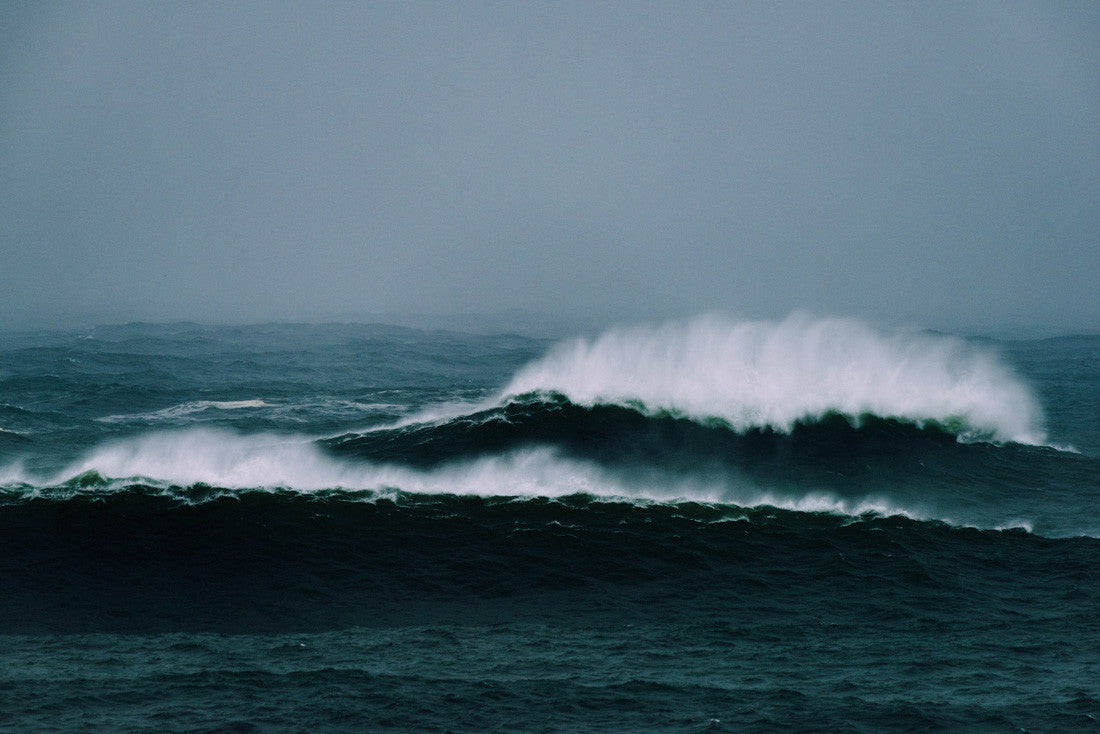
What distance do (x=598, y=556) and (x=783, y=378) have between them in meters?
14.3

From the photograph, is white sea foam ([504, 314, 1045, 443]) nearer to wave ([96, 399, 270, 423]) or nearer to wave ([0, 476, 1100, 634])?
wave ([0, 476, 1100, 634])

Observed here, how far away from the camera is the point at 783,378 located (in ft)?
98.8

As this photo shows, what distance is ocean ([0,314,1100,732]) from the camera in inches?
480

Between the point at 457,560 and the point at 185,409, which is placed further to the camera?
the point at 185,409

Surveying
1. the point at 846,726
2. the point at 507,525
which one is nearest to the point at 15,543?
the point at 507,525

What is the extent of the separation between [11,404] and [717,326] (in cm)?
3046

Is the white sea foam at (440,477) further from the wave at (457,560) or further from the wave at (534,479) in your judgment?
the wave at (457,560)

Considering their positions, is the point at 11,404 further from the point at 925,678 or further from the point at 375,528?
the point at 925,678

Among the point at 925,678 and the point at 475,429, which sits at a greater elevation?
the point at 475,429

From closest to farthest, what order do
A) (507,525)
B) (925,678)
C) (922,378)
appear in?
(925,678), (507,525), (922,378)

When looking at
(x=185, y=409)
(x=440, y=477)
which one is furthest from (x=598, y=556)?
(x=185, y=409)

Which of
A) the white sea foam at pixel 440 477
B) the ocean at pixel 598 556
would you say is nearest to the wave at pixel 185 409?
the ocean at pixel 598 556

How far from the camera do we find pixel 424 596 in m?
16.5

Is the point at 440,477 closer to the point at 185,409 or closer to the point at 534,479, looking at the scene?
the point at 534,479
